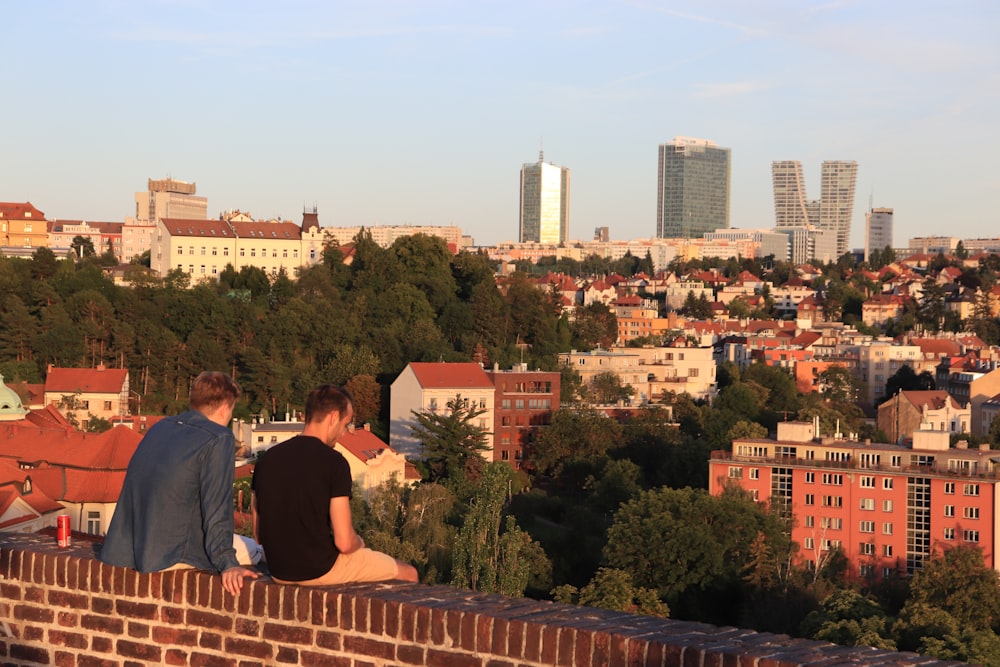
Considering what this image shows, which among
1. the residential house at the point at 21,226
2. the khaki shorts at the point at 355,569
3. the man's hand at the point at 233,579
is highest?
the residential house at the point at 21,226

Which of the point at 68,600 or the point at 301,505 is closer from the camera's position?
the point at 301,505

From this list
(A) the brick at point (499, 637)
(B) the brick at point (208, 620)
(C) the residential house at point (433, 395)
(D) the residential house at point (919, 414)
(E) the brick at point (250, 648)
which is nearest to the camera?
(A) the brick at point (499, 637)

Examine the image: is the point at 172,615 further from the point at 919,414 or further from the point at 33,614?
the point at 919,414

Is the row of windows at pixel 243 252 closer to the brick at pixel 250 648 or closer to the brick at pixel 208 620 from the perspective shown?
the brick at pixel 208 620

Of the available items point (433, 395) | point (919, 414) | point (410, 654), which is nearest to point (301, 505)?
point (410, 654)

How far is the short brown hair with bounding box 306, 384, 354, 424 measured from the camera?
16.2ft

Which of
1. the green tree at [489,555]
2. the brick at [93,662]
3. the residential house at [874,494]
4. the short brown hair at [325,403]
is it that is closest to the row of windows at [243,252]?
the residential house at [874,494]

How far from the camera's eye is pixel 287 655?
4.84 meters

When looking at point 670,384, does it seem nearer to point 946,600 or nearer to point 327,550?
point 946,600

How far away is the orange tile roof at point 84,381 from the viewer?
48.3 metres

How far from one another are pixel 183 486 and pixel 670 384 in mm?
61747

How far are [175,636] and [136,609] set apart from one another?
210 millimetres

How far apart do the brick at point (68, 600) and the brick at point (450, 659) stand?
61.5 inches

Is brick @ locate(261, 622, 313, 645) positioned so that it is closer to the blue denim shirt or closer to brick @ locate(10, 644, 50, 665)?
the blue denim shirt
